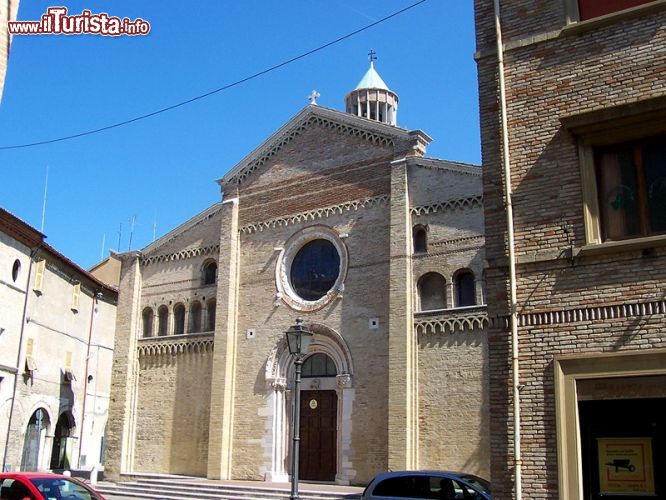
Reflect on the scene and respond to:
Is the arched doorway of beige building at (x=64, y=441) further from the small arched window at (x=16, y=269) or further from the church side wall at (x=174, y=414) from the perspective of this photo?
the small arched window at (x=16, y=269)

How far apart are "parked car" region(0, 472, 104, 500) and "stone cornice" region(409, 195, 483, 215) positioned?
1344 cm

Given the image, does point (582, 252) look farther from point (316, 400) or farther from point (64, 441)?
point (64, 441)

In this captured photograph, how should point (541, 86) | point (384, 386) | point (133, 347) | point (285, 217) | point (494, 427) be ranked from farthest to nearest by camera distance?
point (133, 347) < point (285, 217) < point (384, 386) < point (541, 86) < point (494, 427)

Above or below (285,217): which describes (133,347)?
below

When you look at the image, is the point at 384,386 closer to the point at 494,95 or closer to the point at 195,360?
the point at 195,360

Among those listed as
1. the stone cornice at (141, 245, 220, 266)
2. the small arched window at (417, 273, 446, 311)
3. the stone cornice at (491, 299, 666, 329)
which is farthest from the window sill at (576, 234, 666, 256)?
the stone cornice at (141, 245, 220, 266)

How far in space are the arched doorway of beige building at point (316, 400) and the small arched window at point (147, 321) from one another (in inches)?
230

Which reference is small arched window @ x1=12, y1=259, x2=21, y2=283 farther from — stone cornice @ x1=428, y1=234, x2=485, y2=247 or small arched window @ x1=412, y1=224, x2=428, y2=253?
stone cornice @ x1=428, y1=234, x2=485, y2=247

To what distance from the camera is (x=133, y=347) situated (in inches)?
1053

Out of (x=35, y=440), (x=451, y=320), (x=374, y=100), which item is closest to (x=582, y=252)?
(x=451, y=320)

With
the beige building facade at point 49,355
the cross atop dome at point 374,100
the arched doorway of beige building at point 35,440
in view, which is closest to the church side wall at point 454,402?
the beige building facade at point 49,355

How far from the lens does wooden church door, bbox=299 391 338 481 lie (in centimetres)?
2211

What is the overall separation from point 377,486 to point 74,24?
32.2 ft

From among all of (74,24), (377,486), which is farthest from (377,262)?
(74,24)
